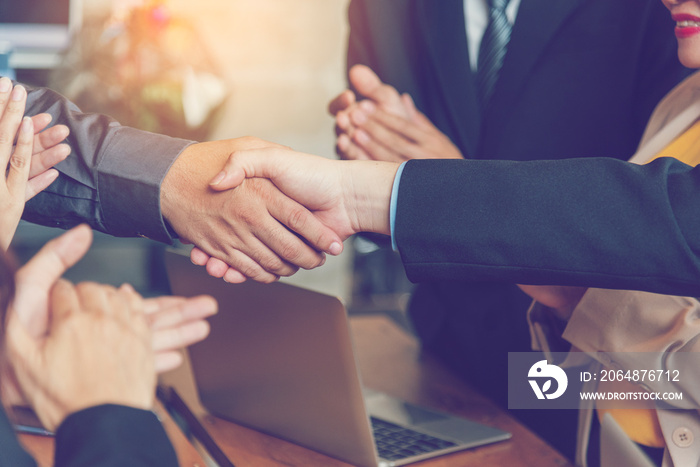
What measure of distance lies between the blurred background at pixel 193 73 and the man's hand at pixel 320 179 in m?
2.28

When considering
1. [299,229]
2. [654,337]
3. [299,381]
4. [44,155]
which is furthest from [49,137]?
[654,337]

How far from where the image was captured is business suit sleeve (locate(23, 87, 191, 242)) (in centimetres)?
105

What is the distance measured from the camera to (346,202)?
1019mm

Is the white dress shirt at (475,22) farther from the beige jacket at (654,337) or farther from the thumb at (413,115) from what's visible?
the beige jacket at (654,337)

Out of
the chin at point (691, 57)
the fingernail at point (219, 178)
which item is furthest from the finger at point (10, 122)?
the chin at point (691, 57)

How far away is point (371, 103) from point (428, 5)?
27cm

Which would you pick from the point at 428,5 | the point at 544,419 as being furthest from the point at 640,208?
the point at 428,5

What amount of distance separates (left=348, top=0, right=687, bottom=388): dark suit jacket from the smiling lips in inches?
8.4

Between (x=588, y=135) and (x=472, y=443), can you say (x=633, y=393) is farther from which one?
(x=588, y=135)

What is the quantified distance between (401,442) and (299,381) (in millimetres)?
178

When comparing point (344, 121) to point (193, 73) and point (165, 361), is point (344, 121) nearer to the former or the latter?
point (165, 361)

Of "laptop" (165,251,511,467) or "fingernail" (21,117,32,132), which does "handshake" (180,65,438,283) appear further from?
"fingernail" (21,117,32,132)

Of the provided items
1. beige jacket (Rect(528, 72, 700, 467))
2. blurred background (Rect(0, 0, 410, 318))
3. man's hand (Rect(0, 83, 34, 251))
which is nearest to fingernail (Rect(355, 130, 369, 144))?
beige jacket (Rect(528, 72, 700, 467))

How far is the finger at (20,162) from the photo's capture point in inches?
34.8
